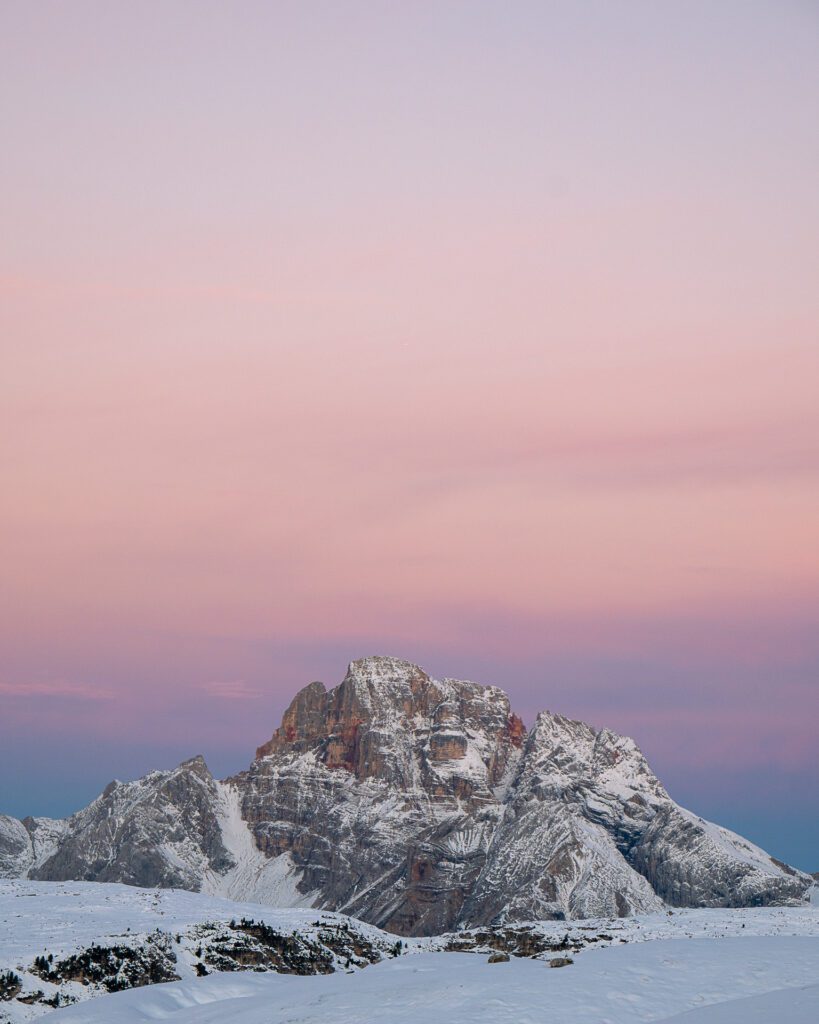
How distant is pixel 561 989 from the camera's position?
35938mm

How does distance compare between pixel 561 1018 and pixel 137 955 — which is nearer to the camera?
pixel 561 1018

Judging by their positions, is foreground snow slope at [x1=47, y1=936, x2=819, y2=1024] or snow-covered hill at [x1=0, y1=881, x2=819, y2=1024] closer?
foreground snow slope at [x1=47, y1=936, x2=819, y2=1024]

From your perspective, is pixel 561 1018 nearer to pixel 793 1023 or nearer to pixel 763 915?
pixel 793 1023

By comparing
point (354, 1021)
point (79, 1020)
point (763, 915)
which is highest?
point (354, 1021)

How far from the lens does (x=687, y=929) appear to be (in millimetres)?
95000

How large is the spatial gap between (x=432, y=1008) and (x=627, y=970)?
7.30m

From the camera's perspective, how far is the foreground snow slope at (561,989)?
34125 mm

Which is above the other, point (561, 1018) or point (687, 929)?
point (561, 1018)

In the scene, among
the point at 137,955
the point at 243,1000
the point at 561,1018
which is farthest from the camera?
the point at 137,955

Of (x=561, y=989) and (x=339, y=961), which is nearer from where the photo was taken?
(x=561, y=989)

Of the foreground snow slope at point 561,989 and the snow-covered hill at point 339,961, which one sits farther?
the snow-covered hill at point 339,961

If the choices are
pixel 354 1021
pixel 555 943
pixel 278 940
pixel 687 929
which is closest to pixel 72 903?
pixel 278 940

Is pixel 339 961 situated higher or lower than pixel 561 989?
lower

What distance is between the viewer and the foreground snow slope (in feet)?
112
